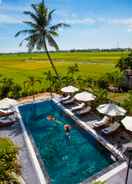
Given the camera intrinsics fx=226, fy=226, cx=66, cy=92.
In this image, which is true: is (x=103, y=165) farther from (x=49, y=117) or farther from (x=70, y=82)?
(x=70, y=82)

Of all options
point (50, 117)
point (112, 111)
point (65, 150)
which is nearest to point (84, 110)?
point (50, 117)

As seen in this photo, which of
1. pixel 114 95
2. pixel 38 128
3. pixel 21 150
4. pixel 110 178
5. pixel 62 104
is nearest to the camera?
pixel 110 178

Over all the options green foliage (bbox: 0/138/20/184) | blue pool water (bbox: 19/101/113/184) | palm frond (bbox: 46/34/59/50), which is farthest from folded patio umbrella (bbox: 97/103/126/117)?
palm frond (bbox: 46/34/59/50)

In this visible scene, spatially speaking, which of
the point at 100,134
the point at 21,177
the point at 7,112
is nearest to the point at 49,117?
the point at 7,112

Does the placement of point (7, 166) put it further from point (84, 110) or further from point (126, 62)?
point (126, 62)

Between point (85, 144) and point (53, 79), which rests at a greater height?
point (53, 79)

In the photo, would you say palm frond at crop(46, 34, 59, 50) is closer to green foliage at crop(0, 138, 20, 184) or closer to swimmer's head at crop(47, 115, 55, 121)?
swimmer's head at crop(47, 115, 55, 121)

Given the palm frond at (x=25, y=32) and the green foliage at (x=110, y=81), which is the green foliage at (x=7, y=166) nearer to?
the palm frond at (x=25, y=32)
